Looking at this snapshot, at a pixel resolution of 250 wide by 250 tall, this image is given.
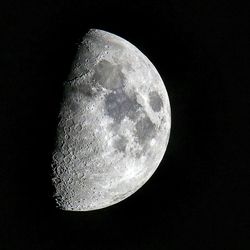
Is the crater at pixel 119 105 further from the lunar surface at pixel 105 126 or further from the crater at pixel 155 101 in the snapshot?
the crater at pixel 155 101

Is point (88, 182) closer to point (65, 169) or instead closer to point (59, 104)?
point (65, 169)

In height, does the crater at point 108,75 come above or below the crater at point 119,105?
Answer: above

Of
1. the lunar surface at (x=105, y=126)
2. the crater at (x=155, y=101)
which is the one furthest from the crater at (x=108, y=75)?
the crater at (x=155, y=101)

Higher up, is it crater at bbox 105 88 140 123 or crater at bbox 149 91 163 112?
crater at bbox 149 91 163 112

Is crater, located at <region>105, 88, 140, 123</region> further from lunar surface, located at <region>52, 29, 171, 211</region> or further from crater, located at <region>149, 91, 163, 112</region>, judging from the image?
crater, located at <region>149, 91, 163, 112</region>

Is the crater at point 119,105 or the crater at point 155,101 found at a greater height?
the crater at point 155,101

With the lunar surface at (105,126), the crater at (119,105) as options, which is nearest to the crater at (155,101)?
the lunar surface at (105,126)

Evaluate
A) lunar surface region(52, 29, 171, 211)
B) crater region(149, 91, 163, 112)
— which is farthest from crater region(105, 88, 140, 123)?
crater region(149, 91, 163, 112)

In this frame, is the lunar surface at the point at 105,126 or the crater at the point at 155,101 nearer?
the lunar surface at the point at 105,126
